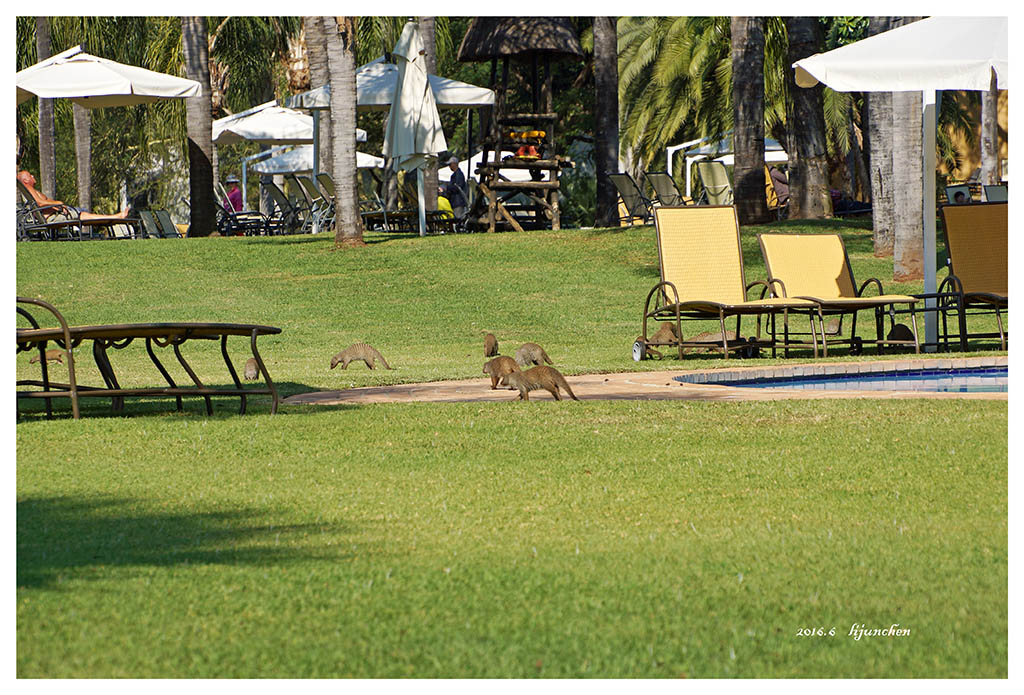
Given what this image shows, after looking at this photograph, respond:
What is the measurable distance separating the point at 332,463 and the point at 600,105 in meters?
16.3

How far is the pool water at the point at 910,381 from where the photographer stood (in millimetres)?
8453

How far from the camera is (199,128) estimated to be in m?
21.5

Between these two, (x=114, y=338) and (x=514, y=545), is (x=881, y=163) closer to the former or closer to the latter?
(x=114, y=338)

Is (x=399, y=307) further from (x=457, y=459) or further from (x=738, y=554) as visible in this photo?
(x=738, y=554)

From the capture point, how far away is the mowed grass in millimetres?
2957

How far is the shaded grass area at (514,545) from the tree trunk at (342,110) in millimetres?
11858

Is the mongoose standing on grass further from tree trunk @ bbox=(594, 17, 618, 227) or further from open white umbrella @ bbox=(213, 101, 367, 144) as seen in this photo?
open white umbrella @ bbox=(213, 101, 367, 144)

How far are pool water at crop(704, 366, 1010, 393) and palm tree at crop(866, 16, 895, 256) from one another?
300 inches

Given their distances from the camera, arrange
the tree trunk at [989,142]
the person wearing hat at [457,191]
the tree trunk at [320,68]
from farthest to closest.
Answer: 1. the tree trunk at [989,142]
2. the person wearing hat at [457,191]
3. the tree trunk at [320,68]

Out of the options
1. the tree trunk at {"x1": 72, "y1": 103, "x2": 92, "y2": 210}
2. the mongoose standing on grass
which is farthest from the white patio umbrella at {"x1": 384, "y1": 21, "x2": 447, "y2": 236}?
the tree trunk at {"x1": 72, "y1": 103, "x2": 92, "y2": 210}

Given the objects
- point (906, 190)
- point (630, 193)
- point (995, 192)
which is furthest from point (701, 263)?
point (630, 193)

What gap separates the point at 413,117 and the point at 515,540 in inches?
602

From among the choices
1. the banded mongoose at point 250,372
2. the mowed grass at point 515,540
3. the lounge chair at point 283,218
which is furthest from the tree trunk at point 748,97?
the mowed grass at point 515,540

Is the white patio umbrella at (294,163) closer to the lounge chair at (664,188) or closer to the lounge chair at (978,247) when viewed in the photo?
Result: the lounge chair at (664,188)
